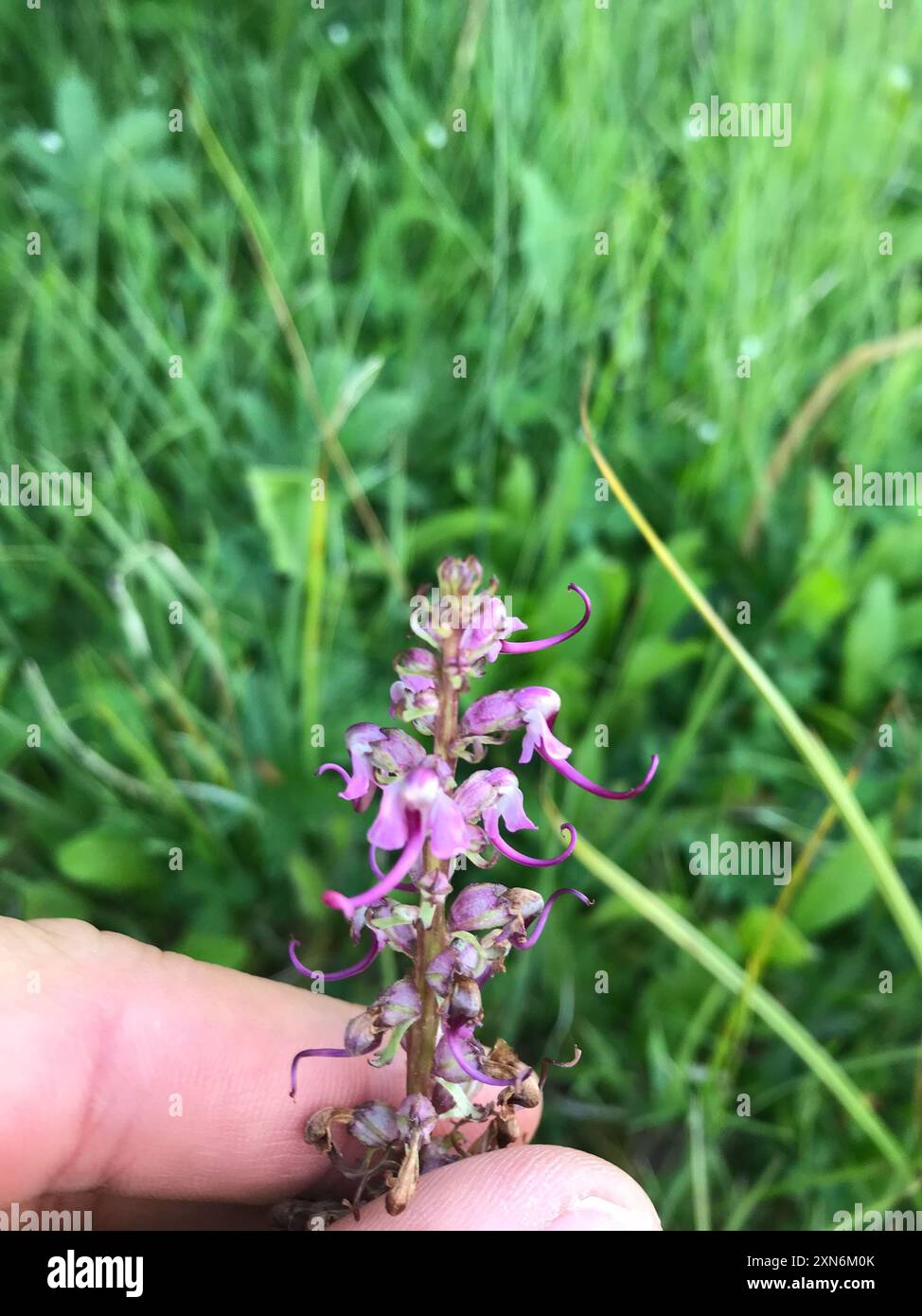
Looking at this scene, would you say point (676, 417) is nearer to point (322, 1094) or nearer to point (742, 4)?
point (742, 4)

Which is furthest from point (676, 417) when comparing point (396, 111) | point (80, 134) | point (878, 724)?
point (80, 134)

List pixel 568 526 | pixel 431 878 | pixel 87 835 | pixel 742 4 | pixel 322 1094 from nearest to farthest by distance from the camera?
pixel 431 878 < pixel 322 1094 < pixel 87 835 < pixel 568 526 < pixel 742 4

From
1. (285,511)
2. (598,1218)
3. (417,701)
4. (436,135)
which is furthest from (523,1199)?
(436,135)

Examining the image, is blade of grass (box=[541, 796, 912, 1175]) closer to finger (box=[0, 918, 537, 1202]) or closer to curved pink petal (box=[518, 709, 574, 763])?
finger (box=[0, 918, 537, 1202])

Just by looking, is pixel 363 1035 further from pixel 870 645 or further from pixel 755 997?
pixel 870 645
